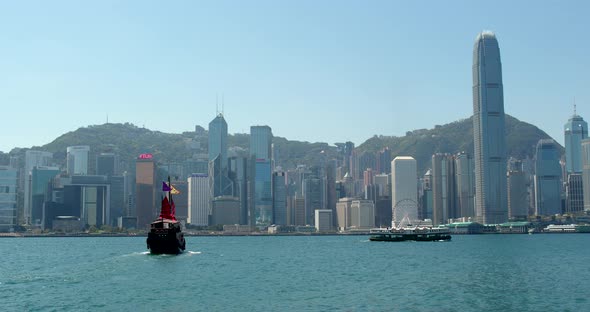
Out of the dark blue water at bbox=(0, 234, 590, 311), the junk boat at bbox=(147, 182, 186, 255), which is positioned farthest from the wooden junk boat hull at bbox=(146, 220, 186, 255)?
the dark blue water at bbox=(0, 234, 590, 311)

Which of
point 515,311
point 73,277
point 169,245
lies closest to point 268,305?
point 515,311

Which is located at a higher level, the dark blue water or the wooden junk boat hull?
the wooden junk boat hull

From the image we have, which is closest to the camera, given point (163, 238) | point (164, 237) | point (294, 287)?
point (294, 287)

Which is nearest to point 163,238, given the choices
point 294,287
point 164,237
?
point 164,237

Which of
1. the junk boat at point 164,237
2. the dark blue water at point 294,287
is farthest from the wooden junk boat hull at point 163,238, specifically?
the dark blue water at point 294,287

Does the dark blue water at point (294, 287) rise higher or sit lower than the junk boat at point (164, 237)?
lower

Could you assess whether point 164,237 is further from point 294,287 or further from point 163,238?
point 294,287

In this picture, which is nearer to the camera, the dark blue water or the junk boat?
the dark blue water

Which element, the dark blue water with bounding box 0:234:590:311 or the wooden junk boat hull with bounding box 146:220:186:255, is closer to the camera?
the dark blue water with bounding box 0:234:590:311

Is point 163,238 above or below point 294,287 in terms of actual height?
above

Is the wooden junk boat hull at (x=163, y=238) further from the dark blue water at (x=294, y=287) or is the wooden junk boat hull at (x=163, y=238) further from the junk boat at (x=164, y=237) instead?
the dark blue water at (x=294, y=287)

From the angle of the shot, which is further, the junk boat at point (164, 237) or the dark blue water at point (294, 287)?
the junk boat at point (164, 237)

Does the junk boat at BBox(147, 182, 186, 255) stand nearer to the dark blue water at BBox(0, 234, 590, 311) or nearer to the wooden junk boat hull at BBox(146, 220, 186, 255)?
the wooden junk boat hull at BBox(146, 220, 186, 255)

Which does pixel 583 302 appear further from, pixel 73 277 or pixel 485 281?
pixel 73 277
